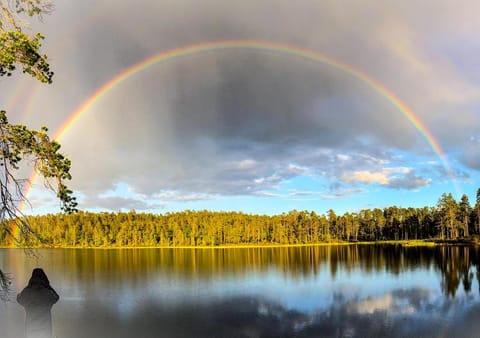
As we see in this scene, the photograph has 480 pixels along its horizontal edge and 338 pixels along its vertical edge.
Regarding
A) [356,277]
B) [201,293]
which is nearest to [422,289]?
[356,277]

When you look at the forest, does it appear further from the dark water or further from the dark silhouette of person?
the dark silhouette of person

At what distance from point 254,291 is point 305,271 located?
22528 mm

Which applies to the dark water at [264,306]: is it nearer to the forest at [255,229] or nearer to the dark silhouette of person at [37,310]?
the dark silhouette of person at [37,310]

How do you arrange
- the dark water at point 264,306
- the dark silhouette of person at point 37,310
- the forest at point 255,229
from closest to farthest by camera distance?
1. the dark silhouette of person at point 37,310
2. the dark water at point 264,306
3. the forest at point 255,229

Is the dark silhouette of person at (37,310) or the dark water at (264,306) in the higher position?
the dark silhouette of person at (37,310)

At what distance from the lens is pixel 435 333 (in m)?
25.8

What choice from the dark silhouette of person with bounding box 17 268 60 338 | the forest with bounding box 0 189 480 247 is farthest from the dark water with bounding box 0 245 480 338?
the forest with bounding box 0 189 480 247

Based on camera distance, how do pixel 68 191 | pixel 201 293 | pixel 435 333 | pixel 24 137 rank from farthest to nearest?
1. pixel 201 293
2. pixel 435 333
3. pixel 68 191
4. pixel 24 137

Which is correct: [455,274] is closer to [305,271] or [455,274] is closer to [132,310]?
[305,271]

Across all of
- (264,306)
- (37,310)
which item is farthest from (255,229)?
(37,310)

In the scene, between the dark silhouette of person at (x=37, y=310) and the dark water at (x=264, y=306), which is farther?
the dark water at (x=264, y=306)

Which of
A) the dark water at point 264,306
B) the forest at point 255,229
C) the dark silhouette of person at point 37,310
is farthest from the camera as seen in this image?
the forest at point 255,229

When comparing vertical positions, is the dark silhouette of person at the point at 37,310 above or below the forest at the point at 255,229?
above

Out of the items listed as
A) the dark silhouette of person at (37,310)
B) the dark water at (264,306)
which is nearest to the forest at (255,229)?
the dark water at (264,306)
